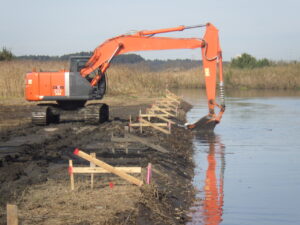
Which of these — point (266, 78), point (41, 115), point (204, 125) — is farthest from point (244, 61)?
point (41, 115)

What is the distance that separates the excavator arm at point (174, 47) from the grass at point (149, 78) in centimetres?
630

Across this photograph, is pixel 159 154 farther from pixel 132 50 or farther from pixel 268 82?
pixel 268 82

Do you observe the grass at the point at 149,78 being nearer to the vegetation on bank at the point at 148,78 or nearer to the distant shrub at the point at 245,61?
the vegetation on bank at the point at 148,78

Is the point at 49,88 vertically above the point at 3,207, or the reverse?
the point at 49,88

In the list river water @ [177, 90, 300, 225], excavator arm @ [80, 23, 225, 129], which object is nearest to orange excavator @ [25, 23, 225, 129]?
excavator arm @ [80, 23, 225, 129]

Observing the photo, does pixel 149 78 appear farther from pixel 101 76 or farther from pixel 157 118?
pixel 101 76

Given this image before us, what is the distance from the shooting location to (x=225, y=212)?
10758mm

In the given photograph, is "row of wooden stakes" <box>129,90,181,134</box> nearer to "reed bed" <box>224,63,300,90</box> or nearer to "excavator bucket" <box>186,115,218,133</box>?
"excavator bucket" <box>186,115,218,133</box>

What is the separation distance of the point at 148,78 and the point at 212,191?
130 ft

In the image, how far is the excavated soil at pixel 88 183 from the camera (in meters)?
8.70

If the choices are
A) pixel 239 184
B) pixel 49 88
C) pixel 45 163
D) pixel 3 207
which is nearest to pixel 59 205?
pixel 3 207

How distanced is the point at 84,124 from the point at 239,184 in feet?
37.1

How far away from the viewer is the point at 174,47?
23.2 metres

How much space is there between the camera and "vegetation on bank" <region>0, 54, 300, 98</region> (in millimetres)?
40469
